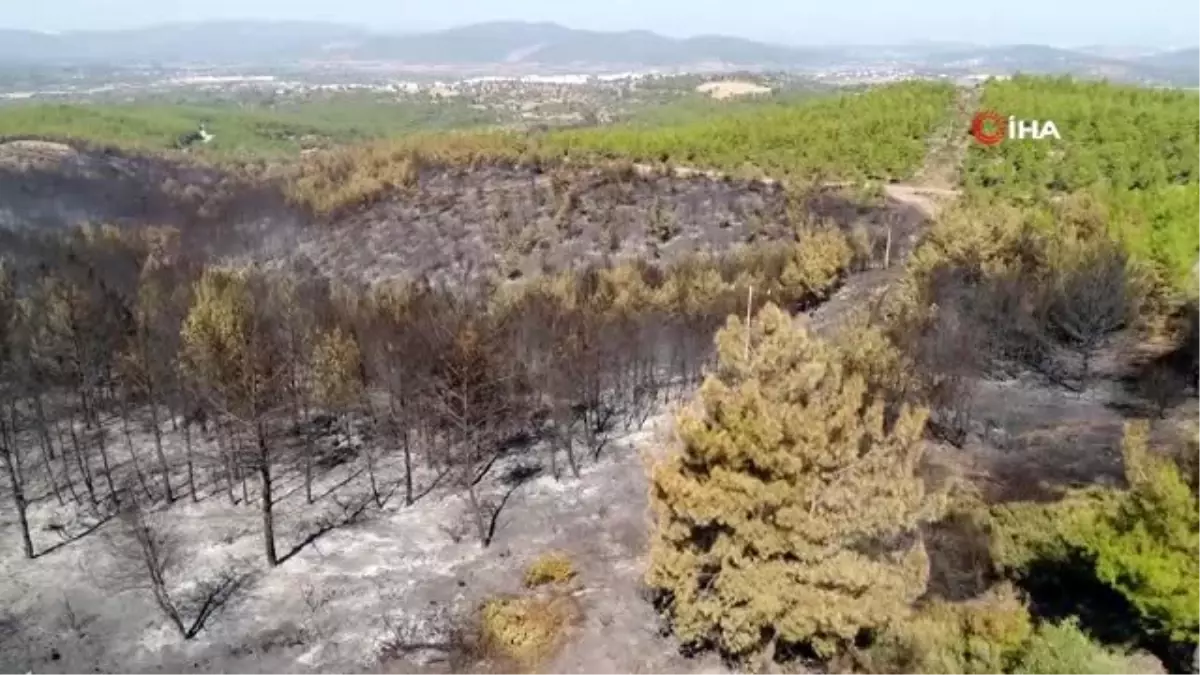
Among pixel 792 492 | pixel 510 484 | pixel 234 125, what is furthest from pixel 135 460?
pixel 234 125

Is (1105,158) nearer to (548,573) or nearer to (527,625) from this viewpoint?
(548,573)

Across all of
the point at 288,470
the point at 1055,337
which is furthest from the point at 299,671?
the point at 1055,337

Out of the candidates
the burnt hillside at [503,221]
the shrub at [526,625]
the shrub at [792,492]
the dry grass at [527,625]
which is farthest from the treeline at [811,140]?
the shrub at [792,492]

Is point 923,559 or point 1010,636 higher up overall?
point 923,559

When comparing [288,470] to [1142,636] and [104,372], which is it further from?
[1142,636]

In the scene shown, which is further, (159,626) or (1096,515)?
(159,626)

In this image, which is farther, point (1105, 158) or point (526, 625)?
point (1105, 158)

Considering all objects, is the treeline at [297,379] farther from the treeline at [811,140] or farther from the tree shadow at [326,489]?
the treeline at [811,140]

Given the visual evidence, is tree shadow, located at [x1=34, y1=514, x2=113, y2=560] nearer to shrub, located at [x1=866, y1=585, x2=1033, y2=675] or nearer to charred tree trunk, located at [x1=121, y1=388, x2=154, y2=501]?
charred tree trunk, located at [x1=121, y1=388, x2=154, y2=501]
